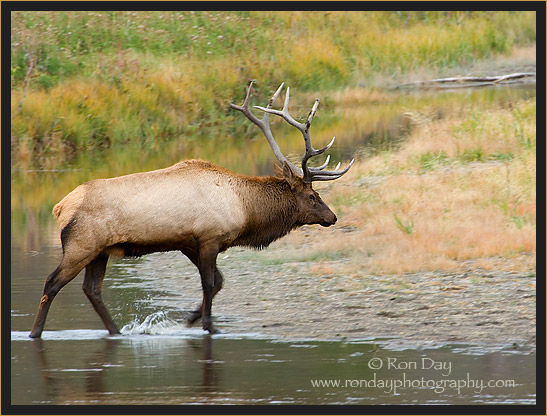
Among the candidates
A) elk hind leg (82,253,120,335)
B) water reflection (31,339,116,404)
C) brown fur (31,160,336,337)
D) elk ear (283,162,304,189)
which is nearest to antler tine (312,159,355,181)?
elk ear (283,162,304,189)

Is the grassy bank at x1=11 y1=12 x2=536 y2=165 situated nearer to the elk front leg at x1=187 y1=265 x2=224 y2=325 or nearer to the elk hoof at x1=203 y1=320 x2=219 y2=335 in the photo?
the elk front leg at x1=187 y1=265 x2=224 y2=325

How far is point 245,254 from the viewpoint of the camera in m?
13.8

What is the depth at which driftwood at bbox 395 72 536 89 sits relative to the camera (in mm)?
27516

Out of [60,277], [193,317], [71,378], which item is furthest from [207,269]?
[71,378]

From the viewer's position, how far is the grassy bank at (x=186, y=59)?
21.8 meters

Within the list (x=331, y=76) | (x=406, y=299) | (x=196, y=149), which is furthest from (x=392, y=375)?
(x=331, y=76)

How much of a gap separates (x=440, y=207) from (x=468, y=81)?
1450 cm

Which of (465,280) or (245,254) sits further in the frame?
(245,254)

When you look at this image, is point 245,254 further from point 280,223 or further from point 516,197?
point 516,197

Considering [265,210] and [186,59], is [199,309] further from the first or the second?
[186,59]

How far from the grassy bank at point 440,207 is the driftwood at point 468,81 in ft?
30.0

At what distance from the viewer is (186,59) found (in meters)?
25.6

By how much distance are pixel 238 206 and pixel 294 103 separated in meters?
14.4

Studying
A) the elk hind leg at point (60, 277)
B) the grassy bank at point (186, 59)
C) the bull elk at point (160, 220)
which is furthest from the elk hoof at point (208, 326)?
the grassy bank at point (186, 59)
